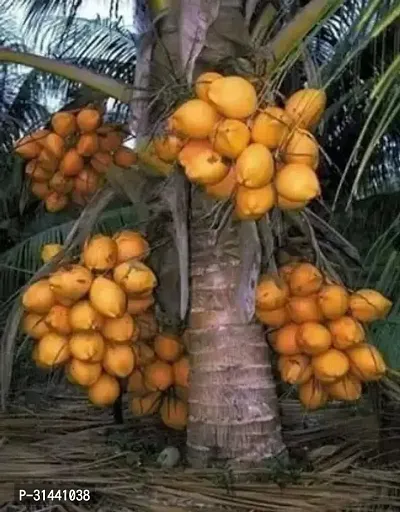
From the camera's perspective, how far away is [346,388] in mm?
1625

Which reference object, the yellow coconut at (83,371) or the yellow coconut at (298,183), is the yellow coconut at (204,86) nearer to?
the yellow coconut at (298,183)

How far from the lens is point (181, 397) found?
73.7 inches

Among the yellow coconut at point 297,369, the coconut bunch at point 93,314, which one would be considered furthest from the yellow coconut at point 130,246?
the yellow coconut at point 297,369

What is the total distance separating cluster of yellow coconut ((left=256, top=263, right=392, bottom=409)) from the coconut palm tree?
5cm

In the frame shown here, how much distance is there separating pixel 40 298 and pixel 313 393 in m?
0.51

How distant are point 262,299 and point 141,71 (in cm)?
50

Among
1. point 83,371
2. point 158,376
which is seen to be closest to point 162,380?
point 158,376

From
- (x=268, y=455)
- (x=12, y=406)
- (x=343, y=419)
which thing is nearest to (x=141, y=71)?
(x=268, y=455)

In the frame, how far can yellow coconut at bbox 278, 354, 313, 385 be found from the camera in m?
1.63

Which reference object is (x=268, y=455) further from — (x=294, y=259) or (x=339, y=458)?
(x=294, y=259)

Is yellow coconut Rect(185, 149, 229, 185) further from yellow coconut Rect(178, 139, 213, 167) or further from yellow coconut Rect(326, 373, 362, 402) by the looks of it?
yellow coconut Rect(326, 373, 362, 402)

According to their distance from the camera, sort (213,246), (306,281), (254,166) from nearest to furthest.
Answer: (254,166)
(306,281)
(213,246)

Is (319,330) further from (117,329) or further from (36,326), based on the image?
(36,326)

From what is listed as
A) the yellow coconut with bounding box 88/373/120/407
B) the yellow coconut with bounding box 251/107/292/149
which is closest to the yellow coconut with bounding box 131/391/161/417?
the yellow coconut with bounding box 88/373/120/407
